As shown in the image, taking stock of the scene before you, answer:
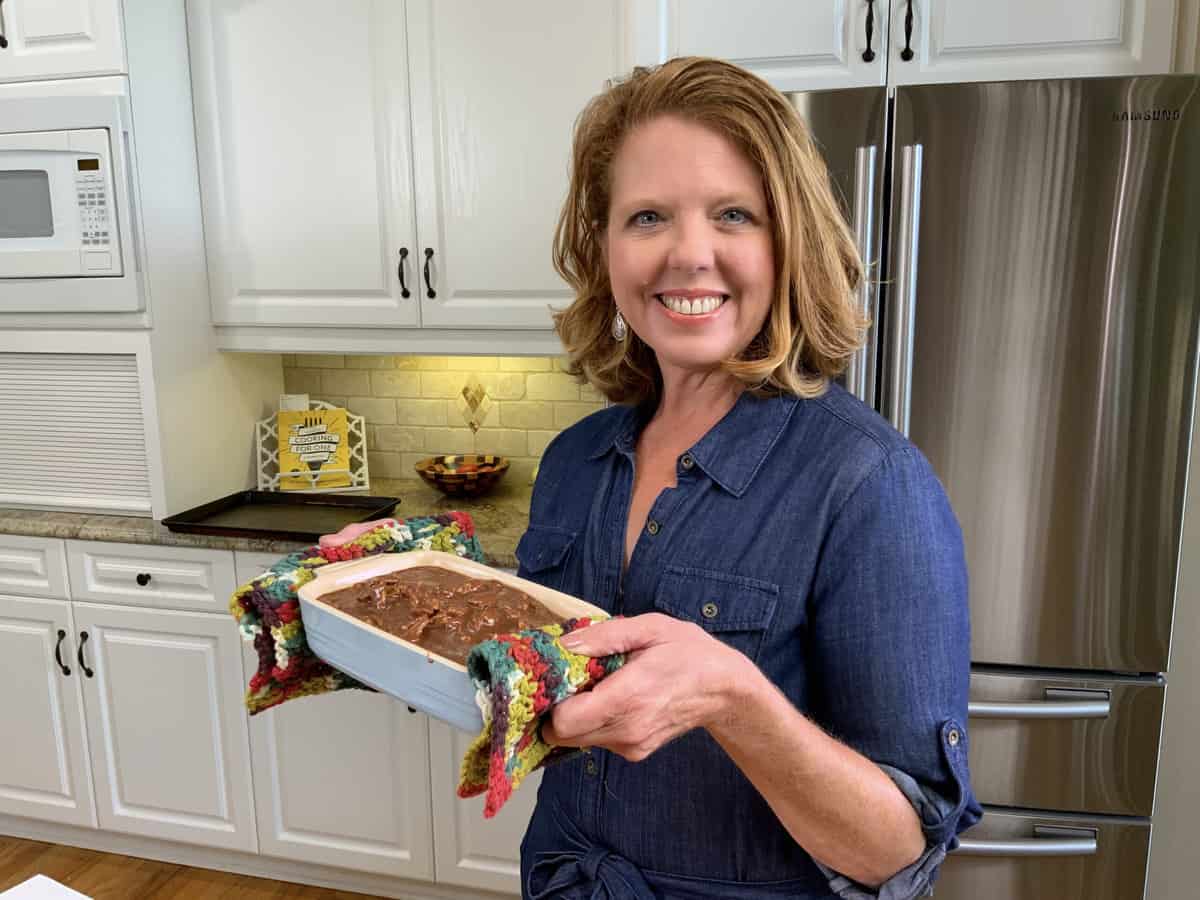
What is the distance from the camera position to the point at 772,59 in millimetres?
1862

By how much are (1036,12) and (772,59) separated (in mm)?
486

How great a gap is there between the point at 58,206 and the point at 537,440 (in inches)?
52.3

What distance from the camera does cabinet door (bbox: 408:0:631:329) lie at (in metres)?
2.10

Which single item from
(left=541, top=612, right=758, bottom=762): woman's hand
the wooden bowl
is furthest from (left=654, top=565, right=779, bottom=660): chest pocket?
the wooden bowl

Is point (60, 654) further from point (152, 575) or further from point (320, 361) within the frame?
point (320, 361)

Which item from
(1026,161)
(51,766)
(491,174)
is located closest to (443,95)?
(491,174)

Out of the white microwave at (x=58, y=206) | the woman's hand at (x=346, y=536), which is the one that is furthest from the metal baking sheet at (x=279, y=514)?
the woman's hand at (x=346, y=536)

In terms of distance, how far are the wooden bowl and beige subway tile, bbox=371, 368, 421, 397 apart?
0.82 ft

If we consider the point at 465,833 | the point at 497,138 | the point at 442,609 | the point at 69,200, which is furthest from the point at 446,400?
the point at 442,609

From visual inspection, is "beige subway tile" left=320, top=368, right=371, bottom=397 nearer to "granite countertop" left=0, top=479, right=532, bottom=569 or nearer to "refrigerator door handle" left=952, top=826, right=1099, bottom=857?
"granite countertop" left=0, top=479, right=532, bottom=569

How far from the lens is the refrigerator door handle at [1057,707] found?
175cm

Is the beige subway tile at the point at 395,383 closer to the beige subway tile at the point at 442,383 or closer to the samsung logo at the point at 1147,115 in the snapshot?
the beige subway tile at the point at 442,383

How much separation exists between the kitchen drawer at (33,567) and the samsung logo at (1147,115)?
2.52 metres

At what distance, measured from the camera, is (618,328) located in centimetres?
115
